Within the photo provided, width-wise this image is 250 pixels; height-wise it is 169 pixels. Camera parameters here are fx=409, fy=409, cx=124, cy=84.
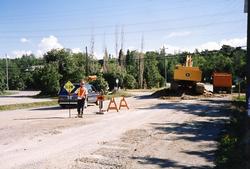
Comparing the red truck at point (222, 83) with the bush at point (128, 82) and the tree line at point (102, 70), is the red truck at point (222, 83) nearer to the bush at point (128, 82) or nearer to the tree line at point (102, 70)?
the tree line at point (102, 70)

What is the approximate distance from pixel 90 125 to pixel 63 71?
109 feet

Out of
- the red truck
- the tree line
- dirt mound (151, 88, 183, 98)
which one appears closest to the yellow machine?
dirt mound (151, 88, 183, 98)

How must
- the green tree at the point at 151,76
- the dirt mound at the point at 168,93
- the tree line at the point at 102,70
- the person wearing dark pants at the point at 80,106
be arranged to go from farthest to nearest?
the green tree at the point at 151,76 → the tree line at the point at 102,70 → the dirt mound at the point at 168,93 → the person wearing dark pants at the point at 80,106

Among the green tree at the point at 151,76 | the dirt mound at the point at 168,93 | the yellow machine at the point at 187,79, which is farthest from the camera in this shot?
the green tree at the point at 151,76

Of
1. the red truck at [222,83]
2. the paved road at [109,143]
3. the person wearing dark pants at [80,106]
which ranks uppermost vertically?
the red truck at [222,83]

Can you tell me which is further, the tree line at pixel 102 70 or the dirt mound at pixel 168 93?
the tree line at pixel 102 70

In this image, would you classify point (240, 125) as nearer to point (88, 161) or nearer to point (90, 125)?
point (90, 125)

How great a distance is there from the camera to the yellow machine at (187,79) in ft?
136

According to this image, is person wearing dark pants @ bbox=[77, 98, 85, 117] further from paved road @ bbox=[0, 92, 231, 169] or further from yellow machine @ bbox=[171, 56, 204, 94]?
yellow machine @ bbox=[171, 56, 204, 94]

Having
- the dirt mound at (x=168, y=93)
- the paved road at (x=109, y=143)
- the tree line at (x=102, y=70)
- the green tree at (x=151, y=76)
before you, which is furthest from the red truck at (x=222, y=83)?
the green tree at (x=151, y=76)

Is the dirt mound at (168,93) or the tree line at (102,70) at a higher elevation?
the tree line at (102,70)

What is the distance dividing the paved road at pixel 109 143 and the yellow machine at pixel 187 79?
22.9 metres

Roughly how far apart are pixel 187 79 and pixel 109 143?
98.9 ft

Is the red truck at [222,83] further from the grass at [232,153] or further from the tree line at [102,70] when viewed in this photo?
the grass at [232,153]
